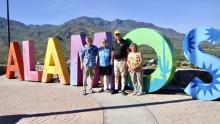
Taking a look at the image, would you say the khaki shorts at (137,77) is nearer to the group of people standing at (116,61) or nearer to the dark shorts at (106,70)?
the group of people standing at (116,61)

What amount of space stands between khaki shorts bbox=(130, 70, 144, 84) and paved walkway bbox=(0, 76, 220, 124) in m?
0.57

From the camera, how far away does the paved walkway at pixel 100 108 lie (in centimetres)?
894

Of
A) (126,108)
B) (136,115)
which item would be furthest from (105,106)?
(136,115)

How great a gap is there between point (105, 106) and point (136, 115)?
1414 millimetres

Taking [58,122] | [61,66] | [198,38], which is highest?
[198,38]

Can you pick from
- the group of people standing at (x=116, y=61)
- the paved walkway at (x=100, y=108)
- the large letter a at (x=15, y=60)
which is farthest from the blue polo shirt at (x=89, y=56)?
the large letter a at (x=15, y=60)

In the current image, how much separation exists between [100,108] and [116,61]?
262cm

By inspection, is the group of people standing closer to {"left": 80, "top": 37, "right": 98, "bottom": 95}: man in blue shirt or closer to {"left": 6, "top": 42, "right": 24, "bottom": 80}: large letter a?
{"left": 80, "top": 37, "right": 98, "bottom": 95}: man in blue shirt

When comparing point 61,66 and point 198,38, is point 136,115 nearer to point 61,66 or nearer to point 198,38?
point 198,38

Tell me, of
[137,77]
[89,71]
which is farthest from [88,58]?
[137,77]

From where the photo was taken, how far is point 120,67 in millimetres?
12523

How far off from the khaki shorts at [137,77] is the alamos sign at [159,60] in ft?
1.10

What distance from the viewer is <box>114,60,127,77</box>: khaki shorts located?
12492 mm

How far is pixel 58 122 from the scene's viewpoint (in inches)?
346
